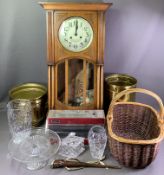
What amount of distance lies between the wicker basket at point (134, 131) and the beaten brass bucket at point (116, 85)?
0.11m

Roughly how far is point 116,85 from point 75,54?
0.26 meters

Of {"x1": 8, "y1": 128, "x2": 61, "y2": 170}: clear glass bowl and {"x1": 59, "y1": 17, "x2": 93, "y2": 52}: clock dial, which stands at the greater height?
{"x1": 59, "y1": 17, "x2": 93, "y2": 52}: clock dial

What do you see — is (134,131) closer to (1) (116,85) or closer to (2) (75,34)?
(1) (116,85)

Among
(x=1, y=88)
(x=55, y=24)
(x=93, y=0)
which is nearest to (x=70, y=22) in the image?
(x=55, y=24)

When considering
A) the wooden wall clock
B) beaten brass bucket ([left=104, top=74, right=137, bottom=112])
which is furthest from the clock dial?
beaten brass bucket ([left=104, top=74, right=137, bottom=112])

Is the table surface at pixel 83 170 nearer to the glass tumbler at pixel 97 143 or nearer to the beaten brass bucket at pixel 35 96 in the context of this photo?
the glass tumbler at pixel 97 143

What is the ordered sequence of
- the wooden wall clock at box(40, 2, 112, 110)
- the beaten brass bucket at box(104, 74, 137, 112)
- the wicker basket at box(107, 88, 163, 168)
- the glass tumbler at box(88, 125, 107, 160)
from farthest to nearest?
1. the beaten brass bucket at box(104, 74, 137, 112)
2. the wooden wall clock at box(40, 2, 112, 110)
3. the glass tumbler at box(88, 125, 107, 160)
4. the wicker basket at box(107, 88, 163, 168)

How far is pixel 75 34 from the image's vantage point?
1207 mm

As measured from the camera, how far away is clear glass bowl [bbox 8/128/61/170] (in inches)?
40.1

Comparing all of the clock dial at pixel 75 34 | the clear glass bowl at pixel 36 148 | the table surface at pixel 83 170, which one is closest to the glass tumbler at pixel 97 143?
the table surface at pixel 83 170

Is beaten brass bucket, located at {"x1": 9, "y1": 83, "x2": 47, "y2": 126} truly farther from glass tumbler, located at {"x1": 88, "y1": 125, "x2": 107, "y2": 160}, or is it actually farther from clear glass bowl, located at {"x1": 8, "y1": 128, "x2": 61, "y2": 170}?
glass tumbler, located at {"x1": 88, "y1": 125, "x2": 107, "y2": 160}

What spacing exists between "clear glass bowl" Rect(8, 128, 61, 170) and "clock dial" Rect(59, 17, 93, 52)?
0.39 meters

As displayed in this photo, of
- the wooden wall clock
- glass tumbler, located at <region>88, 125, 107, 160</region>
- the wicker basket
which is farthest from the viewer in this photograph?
the wooden wall clock

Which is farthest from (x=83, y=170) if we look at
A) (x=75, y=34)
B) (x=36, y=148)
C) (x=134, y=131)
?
(x=75, y=34)
